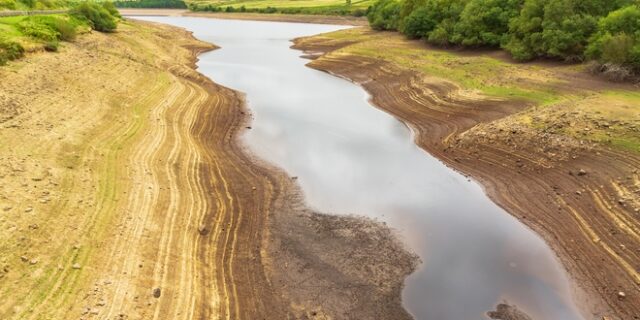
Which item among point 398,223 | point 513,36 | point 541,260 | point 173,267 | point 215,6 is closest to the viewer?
point 173,267

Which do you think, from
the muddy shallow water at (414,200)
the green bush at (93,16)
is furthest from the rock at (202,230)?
the green bush at (93,16)

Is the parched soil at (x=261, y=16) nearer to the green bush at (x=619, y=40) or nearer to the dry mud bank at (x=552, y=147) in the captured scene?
the dry mud bank at (x=552, y=147)

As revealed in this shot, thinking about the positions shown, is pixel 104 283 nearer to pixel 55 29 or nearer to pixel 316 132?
pixel 316 132

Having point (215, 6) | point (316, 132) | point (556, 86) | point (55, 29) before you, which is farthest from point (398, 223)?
point (215, 6)

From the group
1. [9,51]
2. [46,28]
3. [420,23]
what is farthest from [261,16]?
[9,51]

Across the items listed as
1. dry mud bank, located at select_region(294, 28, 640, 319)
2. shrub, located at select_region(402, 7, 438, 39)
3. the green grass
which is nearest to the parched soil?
the green grass
